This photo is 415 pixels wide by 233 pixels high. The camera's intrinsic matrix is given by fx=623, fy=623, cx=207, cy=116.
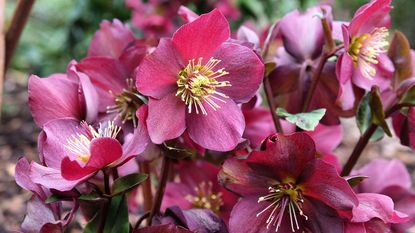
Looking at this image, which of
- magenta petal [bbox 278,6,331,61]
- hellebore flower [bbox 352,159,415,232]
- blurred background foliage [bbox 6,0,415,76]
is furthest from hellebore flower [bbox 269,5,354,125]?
blurred background foliage [bbox 6,0,415,76]

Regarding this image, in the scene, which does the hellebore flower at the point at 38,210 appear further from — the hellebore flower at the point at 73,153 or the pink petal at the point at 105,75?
the pink petal at the point at 105,75

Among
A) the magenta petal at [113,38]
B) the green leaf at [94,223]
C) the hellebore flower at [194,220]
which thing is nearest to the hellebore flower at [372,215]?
the hellebore flower at [194,220]

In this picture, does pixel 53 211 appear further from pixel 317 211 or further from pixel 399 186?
pixel 399 186

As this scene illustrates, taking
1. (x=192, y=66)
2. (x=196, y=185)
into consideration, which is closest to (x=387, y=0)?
(x=192, y=66)

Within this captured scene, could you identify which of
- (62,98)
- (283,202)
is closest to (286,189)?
(283,202)

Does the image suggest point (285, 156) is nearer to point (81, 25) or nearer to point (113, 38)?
point (113, 38)

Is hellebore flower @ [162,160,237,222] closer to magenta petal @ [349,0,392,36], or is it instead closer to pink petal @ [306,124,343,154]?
pink petal @ [306,124,343,154]
